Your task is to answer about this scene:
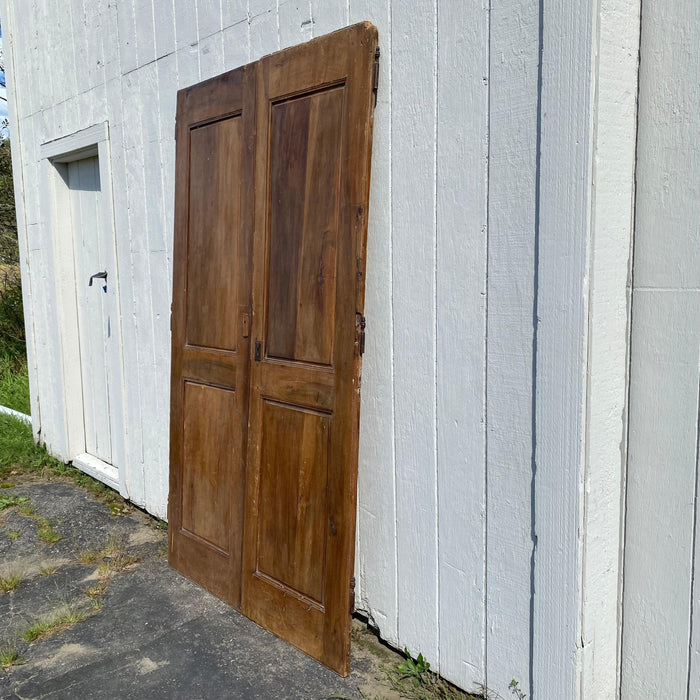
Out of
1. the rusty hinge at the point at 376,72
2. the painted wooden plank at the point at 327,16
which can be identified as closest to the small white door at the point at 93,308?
the painted wooden plank at the point at 327,16

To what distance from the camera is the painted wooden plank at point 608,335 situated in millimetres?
1852

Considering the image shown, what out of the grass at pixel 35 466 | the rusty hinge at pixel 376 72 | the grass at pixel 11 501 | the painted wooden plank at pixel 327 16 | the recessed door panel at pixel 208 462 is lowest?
the grass at pixel 11 501

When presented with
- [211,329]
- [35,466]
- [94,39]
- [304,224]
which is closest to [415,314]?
[304,224]

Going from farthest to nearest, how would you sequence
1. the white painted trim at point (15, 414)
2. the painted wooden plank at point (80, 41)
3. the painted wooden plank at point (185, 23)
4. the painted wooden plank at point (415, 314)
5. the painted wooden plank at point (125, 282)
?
the white painted trim at point (15, 414) → the painted wooden plank at point (80, 41) → the painted wooden plank at point (125, 282) → the painted wooden plank at point (185, 23) → the painted wooden plank at point (415, 314)

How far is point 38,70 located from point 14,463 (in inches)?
111

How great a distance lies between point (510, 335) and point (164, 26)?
2539mm

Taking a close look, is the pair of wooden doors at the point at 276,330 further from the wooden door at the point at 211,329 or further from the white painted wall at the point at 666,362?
the white painted wall at the point at 666,362

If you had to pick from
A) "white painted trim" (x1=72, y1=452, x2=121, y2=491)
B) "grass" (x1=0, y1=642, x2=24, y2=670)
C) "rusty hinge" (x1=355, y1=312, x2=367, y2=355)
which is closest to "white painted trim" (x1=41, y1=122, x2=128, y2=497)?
"white painted trim" (x1=72, y1=452, x2=121, y2=491)

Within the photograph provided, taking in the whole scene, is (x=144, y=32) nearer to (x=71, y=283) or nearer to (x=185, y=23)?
(x=185, y=23)

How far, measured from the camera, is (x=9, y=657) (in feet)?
8.64

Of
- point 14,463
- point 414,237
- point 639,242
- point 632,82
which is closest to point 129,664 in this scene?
point 414,237

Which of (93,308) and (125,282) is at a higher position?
(125,282)

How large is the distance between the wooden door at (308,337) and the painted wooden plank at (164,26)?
0.94 m

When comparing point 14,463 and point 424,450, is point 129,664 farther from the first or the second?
point 14,463
